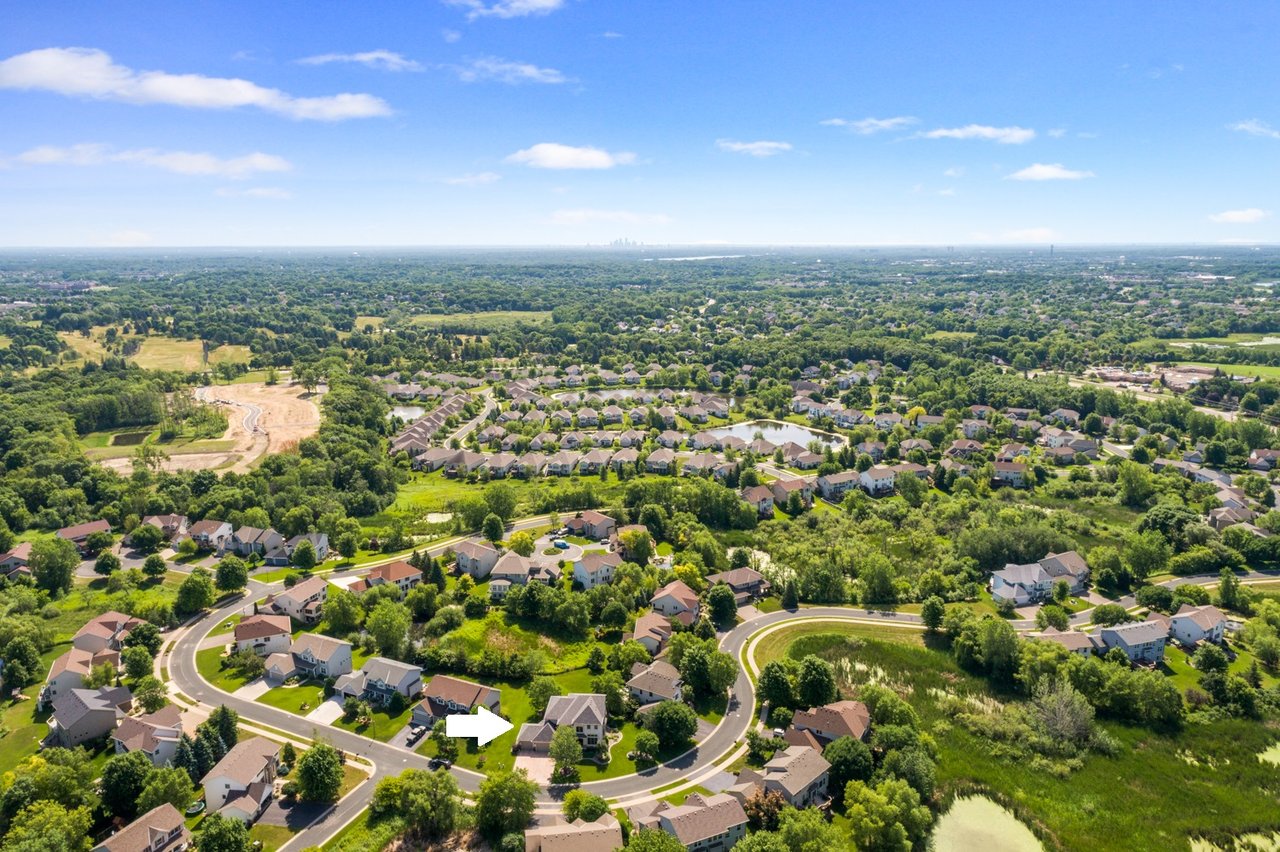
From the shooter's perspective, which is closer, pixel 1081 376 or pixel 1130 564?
pixel 1130 564

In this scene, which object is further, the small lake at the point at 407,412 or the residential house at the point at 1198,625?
the small lake at the point at 407,412

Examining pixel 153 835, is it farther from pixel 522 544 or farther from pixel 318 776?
pixel 522 544

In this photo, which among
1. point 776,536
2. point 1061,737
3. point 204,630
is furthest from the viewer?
point 776,536

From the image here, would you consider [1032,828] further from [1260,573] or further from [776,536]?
[1260,573]

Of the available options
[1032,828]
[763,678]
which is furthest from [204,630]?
[1032,828]

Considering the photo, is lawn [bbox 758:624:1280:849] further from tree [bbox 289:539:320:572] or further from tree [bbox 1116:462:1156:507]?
tree [bbox 289:539:320:572]

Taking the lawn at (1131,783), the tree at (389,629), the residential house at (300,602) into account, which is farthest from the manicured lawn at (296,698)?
the lawn at (1131,783)

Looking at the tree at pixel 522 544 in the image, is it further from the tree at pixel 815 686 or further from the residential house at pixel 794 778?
the residential house at pixel 794 778
